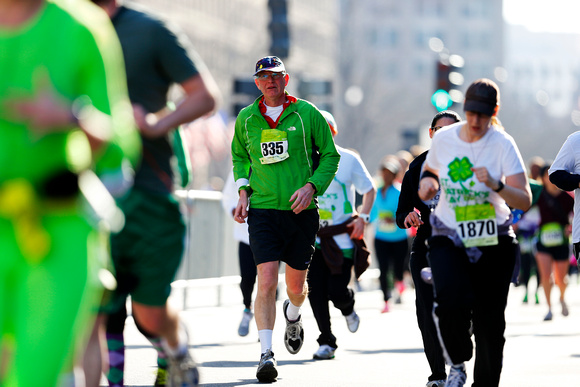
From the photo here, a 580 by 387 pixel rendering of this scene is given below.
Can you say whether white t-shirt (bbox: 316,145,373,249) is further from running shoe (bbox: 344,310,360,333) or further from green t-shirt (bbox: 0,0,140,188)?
green t-shirt (bbox: 0,0,140,188)

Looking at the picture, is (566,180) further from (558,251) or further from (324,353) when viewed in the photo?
(558,251)

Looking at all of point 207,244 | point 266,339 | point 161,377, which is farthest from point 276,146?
point 207,244

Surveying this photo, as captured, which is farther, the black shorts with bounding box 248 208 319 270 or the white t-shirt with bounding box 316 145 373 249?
the white t-shirt with bounding box 316 145 373 249

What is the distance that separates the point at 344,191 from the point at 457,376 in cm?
479

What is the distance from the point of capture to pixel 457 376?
7645 millimetres

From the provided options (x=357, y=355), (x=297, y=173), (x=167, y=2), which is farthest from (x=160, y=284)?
(x=167, y=2)

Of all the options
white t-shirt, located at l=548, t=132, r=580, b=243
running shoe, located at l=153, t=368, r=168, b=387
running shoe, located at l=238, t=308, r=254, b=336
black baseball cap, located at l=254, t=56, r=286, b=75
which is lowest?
running shoe, located at l=153, t=368, r=168, b=387

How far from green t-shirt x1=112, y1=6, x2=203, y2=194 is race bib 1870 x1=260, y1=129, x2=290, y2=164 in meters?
3.54

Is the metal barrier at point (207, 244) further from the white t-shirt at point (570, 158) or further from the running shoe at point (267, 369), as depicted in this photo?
the white t-shirt at point (570, 158)

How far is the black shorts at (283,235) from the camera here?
984cm

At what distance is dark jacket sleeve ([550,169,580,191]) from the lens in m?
9.71

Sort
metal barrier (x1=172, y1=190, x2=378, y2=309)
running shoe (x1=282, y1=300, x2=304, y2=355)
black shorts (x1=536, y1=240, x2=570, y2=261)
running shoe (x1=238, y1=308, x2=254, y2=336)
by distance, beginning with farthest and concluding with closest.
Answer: metal barrier (x1=172, y1=190, x2=378, y2=309) → black shorts (x1=536, y1=240, x2=570, y2=261) → running shoe (x1=238, y1=308, x2=254, y2=336) → running shoe (x1=282, y1=300, x2=304, y2=355)

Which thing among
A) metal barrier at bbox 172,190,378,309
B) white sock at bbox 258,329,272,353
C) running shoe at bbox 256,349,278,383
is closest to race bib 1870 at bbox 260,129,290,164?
white sock at bbox 258,329,272,353

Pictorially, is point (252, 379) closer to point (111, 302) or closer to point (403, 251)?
point (111, 302)
